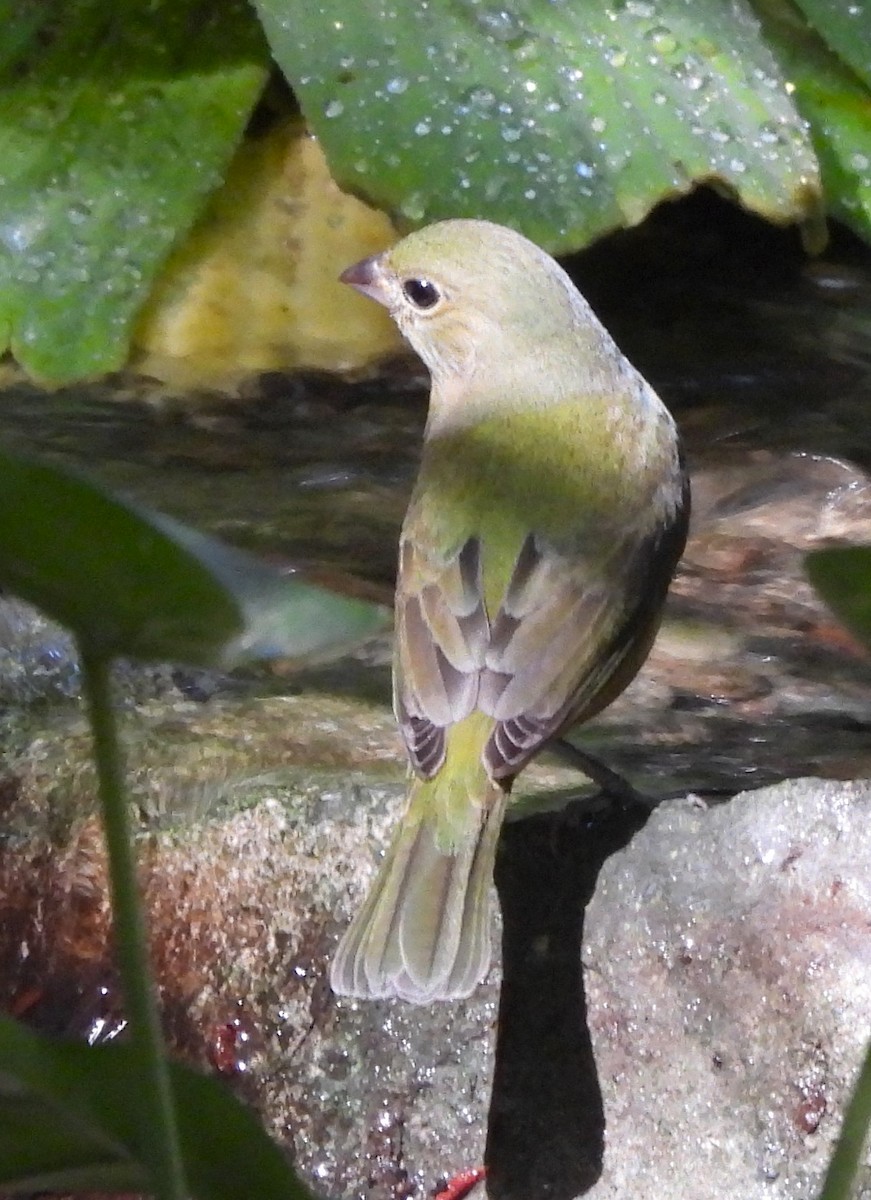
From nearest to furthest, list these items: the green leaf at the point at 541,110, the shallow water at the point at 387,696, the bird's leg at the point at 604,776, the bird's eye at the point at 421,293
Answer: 1. the shallow water at the point at 387,696
2. the bird's leg at the point at 604,776
3. the bird's eye at the point at 421,293
4. the green leaf at the point at 541,110

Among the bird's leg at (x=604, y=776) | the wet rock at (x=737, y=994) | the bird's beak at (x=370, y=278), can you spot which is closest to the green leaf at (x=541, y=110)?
the bird's beak at (x=370, y=278)

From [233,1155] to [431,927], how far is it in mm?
791

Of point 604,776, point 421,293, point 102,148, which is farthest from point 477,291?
point 102,148

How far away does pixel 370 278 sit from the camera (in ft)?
11.3

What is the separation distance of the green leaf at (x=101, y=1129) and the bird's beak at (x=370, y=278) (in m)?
2.23

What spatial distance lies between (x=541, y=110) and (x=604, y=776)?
219 cm

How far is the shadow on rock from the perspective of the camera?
211cm

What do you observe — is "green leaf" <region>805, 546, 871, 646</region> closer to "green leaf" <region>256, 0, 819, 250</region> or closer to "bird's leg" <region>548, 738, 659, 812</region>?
"bird's leg" <region>548, 738, 659, 812</region>

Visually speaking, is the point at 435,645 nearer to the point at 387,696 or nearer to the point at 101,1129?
the point at 387,696

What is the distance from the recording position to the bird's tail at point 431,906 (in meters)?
2.13

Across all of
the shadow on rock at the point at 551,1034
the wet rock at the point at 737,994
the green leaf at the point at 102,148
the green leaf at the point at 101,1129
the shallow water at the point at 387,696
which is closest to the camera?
the green leaf at the point at 101,1129

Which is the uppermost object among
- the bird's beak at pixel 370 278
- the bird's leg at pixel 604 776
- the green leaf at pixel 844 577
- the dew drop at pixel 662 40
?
the green leaf at pixel 844 577

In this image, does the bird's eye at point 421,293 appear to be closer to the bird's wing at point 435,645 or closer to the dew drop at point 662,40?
the bird's wing at point 435,645

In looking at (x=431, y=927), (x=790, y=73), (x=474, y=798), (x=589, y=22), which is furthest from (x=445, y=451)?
(x=790, y=73)
